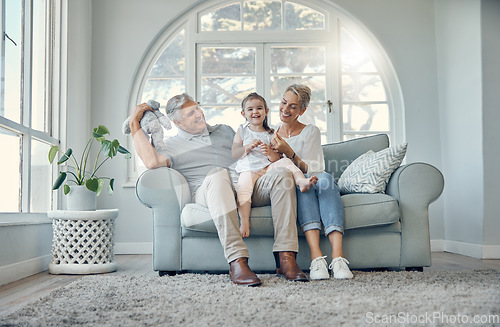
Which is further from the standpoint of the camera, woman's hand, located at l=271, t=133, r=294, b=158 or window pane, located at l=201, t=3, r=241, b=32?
window pane, located at l=201, t=3, r=241, b=32

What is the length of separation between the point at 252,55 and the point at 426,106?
1.56 metres

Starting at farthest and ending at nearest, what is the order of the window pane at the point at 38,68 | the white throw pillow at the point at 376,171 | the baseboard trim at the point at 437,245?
the baseboard trim at the point at 437,245 < the window pane at the point at 38,68 < the white throw pillow at the point at 376,171

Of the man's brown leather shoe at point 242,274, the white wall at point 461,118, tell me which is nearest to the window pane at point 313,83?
the white wall at point 461,118

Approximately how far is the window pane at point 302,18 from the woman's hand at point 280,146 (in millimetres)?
2055

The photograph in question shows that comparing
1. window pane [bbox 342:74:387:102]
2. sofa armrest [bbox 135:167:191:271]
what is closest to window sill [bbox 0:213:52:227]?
sofa armrest [bbox 135:167:191:271]

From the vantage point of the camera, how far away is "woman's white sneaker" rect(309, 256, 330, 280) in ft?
7.75

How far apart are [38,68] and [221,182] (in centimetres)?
182

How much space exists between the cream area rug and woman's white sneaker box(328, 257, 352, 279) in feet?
0.20

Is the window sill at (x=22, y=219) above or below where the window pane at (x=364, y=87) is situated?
below

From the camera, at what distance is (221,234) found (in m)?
2.37

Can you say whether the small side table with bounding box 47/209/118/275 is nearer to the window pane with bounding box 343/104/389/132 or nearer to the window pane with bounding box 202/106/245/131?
the window pane with bounding box 202/106/245/131

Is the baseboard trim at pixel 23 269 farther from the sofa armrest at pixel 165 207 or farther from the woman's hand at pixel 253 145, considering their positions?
the woman's hand at pixel 253 145
